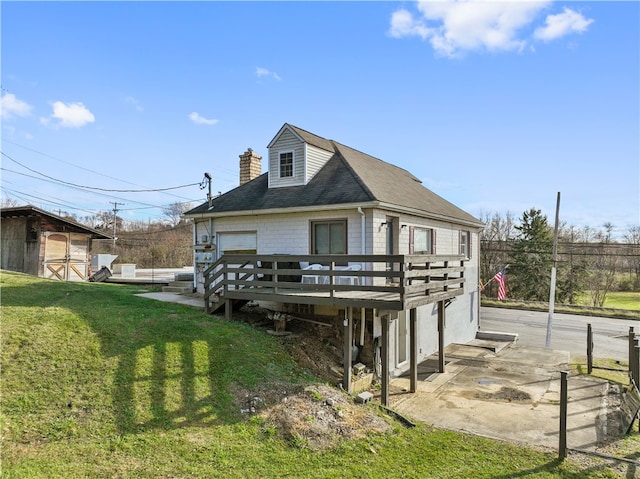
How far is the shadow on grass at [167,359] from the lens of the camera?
22.0ft

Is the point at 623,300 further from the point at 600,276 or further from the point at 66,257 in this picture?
the point at 66,257

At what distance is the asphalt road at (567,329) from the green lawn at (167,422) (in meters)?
13.7

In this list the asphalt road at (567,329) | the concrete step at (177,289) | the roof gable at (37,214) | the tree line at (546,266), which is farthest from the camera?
the tree line at (546,266)

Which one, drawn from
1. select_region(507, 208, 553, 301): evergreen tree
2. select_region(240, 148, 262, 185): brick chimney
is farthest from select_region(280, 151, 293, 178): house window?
select_region(507, 208, 553, 301): evergreen tree

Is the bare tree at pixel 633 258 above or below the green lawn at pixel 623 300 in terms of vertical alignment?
above

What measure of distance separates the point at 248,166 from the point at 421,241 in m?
7.68

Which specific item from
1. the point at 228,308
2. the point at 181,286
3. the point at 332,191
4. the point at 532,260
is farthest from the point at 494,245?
the point at 228,308

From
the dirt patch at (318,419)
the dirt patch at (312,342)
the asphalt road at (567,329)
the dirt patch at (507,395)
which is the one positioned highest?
the dirt patch at (312,342)

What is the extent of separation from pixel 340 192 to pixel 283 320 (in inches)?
158

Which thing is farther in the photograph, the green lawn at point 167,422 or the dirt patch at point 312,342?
the dirt patch at point 312,342

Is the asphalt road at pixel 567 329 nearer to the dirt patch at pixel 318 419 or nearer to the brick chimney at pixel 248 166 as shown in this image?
the dirt patch at pixel 318 419

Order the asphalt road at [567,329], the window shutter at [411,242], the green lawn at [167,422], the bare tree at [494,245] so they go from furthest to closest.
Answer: the bare tree at [494,245], the asphalt road at [567,329], the window shutter at [411,242], the green lawn at [167,422]

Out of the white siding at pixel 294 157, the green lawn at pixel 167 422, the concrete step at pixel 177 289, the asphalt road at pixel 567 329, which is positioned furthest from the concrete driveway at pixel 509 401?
the concrete step at pixel 177 289

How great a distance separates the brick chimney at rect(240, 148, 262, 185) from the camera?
53.1ft
